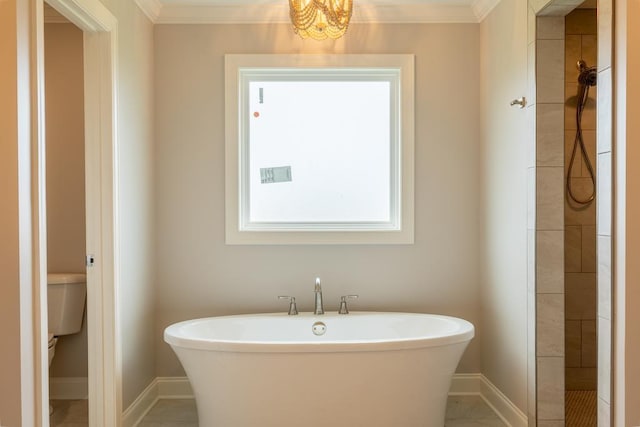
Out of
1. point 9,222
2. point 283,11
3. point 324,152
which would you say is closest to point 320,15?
point 283,11

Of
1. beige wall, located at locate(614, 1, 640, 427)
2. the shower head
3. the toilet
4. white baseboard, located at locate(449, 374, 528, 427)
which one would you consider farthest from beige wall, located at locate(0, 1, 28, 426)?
the shower head

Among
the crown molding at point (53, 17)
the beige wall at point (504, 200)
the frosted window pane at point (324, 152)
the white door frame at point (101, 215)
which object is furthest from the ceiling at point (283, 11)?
the white door frame at point (101, 215)

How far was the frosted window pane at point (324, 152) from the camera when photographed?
140 inches

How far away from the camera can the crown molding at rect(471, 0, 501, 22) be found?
3214mm

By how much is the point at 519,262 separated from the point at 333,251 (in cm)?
115

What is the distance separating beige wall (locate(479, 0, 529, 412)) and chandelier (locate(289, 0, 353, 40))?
941 millimetres

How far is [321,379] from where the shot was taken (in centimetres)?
258

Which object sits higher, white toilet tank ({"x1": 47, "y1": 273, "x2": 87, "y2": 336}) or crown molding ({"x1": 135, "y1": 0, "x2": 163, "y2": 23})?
crown molding ({"x1": 135, "y1": 0, "x2": 163, "y2": 23})

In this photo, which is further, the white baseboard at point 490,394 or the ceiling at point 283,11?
the ceiling at point 283,11

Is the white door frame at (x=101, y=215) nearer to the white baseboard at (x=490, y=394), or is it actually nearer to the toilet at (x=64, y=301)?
the toilet at (x=64, y=301)

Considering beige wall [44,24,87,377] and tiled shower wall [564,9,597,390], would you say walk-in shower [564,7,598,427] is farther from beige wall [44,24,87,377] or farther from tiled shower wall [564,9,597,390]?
beige wall [44,24,87,377]

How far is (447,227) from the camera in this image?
3498 millimetres

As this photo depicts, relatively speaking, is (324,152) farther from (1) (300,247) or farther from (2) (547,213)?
(2) (547,213)

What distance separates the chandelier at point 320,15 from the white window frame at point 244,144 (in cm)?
62
